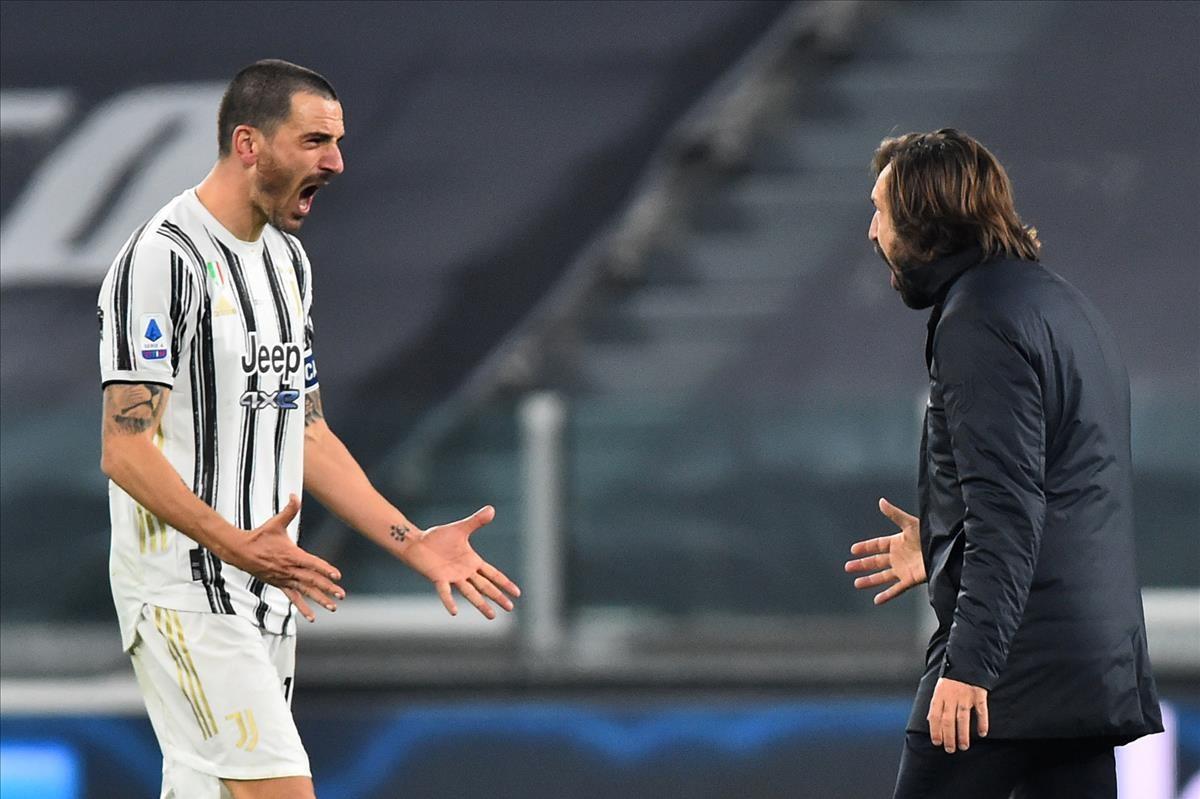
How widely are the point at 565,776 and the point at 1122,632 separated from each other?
188 centimetres

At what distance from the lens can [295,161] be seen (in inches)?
104

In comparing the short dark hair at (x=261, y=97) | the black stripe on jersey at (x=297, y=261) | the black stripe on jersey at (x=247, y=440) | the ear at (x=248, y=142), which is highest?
the short dark hair at (x=261, y=97)

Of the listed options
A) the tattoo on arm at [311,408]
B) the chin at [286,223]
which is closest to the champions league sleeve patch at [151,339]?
the chin at [286,223]

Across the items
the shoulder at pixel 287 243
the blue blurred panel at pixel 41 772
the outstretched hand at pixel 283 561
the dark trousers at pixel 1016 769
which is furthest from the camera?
the blue blurred panel at pixel 41 772

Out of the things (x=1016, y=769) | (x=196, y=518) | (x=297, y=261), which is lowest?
(x=1016, y=769)

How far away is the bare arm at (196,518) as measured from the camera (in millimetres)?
2439

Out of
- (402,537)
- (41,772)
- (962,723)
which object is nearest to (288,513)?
(402,537)

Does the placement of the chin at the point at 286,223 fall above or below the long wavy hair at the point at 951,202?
above

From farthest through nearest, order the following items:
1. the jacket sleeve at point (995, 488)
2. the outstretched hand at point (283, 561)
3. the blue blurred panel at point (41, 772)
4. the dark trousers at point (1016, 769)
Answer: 1. the blue blurred panel at point (41, 772)
2. the outstretched hand at point (283, 561)
3. the dark trousers at point (1016, 769)
4. the jacket sleeve at point (995, 488)

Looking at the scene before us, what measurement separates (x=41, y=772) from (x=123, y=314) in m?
1.81

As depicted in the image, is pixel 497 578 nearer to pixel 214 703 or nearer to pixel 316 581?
pixel 316 581

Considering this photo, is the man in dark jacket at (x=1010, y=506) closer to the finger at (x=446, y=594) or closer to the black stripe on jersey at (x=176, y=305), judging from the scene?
the finger at (x=446, y=594)

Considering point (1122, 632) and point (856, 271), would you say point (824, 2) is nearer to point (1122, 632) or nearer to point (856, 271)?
point (856, 271)

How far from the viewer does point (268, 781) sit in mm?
2555
